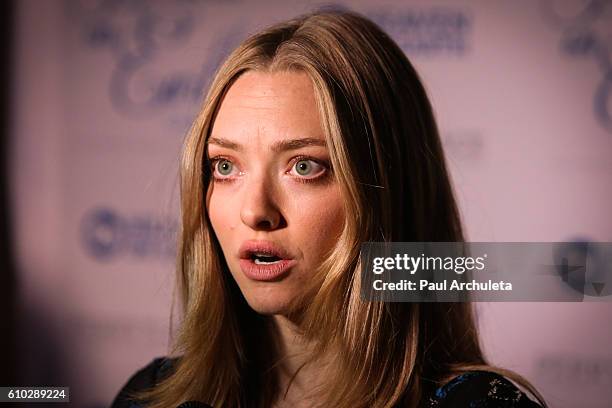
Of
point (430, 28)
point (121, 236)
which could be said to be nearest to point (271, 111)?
point (430, 28)

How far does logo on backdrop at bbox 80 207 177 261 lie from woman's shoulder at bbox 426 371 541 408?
96cm

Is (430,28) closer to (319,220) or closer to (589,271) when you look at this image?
(589,271)

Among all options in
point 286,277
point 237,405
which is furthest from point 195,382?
point 286,277

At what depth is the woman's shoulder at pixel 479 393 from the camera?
0.74 m

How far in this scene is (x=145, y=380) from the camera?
1.01 meters

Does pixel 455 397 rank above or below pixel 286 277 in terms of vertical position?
below

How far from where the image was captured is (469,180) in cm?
147

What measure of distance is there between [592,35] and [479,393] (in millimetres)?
873

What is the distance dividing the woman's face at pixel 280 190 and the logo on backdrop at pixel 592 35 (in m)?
0.79

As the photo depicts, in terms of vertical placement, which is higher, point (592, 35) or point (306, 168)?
point (592, 35)

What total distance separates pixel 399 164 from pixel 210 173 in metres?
0.22

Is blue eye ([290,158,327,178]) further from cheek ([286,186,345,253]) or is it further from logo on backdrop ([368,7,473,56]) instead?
logo on backdrop ([368,7,473,56])

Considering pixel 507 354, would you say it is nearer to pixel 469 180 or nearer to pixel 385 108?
pixel 469 180

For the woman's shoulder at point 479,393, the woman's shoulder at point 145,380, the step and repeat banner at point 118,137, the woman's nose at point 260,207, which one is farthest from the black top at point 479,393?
the step and repeat banner at point 118,137
